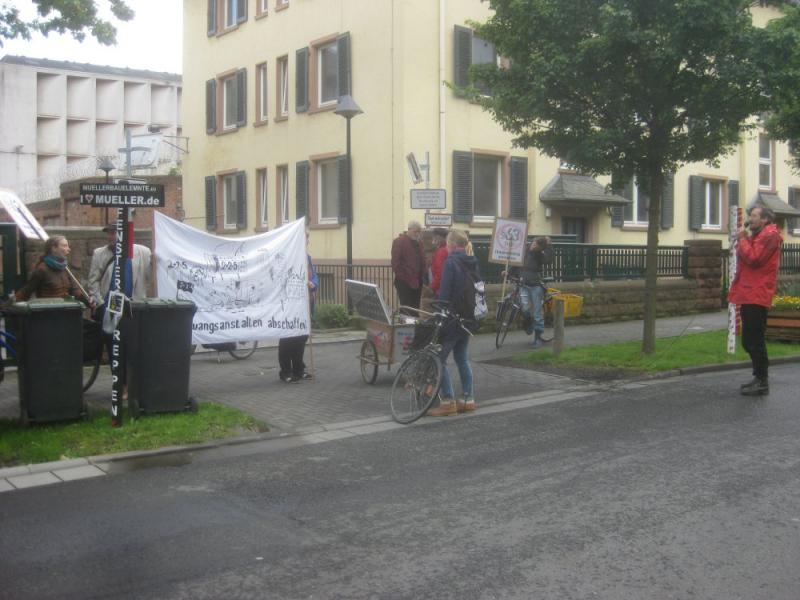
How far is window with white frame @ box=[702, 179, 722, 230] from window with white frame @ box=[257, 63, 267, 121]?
1418 cm

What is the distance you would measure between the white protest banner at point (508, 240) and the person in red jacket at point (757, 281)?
17.5ft

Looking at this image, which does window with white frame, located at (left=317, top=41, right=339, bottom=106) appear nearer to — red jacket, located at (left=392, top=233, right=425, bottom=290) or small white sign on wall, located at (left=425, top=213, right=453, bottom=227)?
small white sign on wall, located at (left=425, top=213, right=453, bottom=227)

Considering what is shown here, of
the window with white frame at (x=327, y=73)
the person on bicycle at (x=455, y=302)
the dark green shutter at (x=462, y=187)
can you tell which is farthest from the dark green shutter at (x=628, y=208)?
the person on bicycle at (x=455, y=302)

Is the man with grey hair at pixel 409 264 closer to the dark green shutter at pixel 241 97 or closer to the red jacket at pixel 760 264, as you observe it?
the red jacket at pixel 760 264

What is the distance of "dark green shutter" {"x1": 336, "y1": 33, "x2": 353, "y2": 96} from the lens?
2247cm

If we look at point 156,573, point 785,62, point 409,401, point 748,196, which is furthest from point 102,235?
point 748,196

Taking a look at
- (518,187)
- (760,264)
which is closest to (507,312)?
(760,264)

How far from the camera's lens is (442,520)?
5551 mm

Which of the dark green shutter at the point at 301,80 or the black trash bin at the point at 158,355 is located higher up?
the dark green shutter at the point at 301,80

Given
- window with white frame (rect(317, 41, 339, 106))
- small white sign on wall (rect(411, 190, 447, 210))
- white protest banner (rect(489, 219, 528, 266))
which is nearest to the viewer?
white protest banner (rect(489, 219, 528, 266))

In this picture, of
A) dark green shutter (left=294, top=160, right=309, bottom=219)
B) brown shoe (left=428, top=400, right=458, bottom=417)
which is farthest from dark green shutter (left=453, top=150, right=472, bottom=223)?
brown shoe (left=428, top=400, right=458, bottom=417)

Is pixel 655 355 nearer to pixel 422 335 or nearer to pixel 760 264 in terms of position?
pixel 760 264

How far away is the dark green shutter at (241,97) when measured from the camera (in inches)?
1064

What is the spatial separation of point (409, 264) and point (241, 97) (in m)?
16.2
